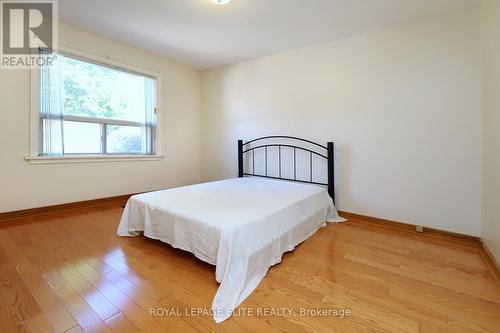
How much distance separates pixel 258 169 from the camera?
3.44 m

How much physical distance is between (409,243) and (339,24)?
2.25 meters

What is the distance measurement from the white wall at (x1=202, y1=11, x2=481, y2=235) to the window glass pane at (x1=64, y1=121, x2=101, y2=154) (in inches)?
89.3

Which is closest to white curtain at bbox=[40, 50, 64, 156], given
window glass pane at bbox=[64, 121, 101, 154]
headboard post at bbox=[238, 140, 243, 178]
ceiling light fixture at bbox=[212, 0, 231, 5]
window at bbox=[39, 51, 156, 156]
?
window at bbox=[39, 51, 156, 156]

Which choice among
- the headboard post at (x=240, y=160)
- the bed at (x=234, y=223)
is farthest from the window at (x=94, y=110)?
the bed at (x=234, y=223)

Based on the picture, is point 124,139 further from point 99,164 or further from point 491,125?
point 491,125

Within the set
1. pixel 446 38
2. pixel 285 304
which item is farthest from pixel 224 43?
→ pixel 285 304

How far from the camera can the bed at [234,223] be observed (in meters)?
1.33

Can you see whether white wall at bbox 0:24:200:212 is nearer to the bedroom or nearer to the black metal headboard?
the bedroom

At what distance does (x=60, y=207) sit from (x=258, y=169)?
2513 millimetres

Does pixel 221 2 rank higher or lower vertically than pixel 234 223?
higher

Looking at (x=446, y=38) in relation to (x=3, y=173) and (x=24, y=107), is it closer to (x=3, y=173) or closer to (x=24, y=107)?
(x=24, y=107)

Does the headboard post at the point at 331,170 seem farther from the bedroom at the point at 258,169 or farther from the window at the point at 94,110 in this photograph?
the window at the point at 94,110

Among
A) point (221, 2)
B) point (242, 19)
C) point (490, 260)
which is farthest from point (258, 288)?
point (242, 19)

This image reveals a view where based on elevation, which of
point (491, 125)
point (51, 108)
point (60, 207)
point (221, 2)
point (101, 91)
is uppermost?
point (221, 2)
